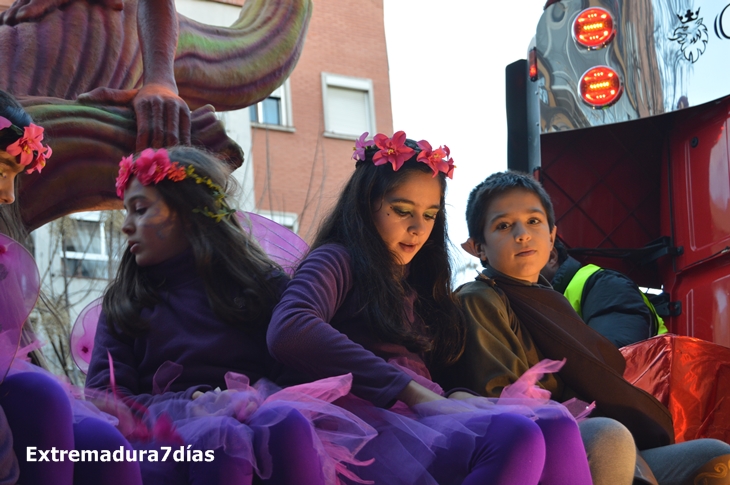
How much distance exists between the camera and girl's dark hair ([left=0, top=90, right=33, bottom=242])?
239 cm

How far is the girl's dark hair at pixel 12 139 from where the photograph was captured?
94.0 inches

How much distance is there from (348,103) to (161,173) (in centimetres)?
1190

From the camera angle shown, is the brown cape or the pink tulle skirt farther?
the brown cape

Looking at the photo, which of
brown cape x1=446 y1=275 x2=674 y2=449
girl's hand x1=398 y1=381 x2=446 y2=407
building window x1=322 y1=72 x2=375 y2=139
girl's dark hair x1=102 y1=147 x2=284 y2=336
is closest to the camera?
girl's hand x1=398 y1=381 x2=446 y2=407

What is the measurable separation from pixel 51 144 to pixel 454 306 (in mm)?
1330

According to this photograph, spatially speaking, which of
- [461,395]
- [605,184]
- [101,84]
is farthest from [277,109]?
[461,395]

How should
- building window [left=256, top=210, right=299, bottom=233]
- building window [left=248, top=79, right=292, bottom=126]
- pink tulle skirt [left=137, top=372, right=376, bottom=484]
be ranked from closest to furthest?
pink tulle skirt [left=137, top=372, right=376, bottom=484] → building window [left=256, top=210, right=299, bottom=233] → building window [left=248, top=79, right=292, bottom=126]

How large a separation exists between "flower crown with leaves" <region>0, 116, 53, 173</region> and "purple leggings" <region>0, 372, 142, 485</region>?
Answer: 70cm

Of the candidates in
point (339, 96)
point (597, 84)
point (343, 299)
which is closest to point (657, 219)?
point (597, 84)

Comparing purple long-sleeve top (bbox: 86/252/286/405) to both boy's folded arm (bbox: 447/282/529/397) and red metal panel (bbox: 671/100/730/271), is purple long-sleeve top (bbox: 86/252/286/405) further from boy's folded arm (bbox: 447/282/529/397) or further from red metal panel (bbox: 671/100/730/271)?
red metal panel (bbox: 671/100/730/271)

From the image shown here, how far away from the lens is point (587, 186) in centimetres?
447

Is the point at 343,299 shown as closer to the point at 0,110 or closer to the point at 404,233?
the point at 404,233

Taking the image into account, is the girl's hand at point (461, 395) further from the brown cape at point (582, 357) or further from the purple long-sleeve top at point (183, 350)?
the purple long-sleeve top at point (183, 350)

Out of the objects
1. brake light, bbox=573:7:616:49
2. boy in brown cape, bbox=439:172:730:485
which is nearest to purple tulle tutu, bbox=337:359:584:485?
boy in brown cape, bbox=439:172:730:485
